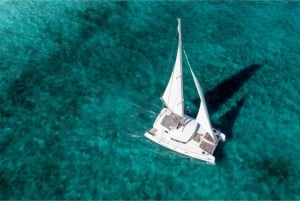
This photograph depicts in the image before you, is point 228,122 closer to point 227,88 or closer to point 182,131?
point 227,88

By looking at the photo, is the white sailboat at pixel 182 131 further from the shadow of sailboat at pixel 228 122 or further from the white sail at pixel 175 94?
the shadow of sailboat at pixel 228 122

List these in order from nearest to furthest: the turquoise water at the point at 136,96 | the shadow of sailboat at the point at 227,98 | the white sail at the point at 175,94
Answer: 1. the white sail at the point at 175,94
2. the turquoise water at the point at 136,96
3. the shadow of sailboat at the point at 227,98

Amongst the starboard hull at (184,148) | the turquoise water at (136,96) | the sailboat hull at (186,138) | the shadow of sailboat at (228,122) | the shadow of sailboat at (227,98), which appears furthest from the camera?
the shadow of sailboat at (227,98)

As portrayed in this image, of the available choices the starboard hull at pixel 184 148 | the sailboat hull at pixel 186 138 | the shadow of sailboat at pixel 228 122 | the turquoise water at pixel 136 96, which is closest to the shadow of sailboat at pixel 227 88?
the turquoise water at pixel 136 96

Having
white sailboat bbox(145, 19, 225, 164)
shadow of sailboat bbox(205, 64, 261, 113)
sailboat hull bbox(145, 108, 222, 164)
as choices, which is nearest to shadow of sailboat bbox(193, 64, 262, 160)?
shadow of sailboat bbox(205, 64, 261, 113)

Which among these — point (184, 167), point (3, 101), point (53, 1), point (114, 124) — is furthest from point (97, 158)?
point (53, 1)

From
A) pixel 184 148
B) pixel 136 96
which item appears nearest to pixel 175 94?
pixel 184 148

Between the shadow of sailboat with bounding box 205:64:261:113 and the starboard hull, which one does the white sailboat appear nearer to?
the starboard hull
